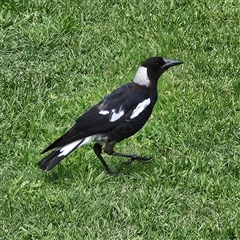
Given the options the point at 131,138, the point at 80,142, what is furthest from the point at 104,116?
the point at 131,138

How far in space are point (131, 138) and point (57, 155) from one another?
1.01 meters

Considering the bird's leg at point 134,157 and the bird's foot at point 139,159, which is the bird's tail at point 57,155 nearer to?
the bird's leg at point 134,157

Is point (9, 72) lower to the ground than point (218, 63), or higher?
higher

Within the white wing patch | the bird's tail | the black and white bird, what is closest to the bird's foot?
the black and white bird

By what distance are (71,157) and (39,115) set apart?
0.86 metres

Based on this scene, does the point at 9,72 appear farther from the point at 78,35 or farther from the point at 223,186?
the point at 223,186

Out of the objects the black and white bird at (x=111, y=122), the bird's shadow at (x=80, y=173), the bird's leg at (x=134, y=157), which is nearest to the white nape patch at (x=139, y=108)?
A: the black and white bird at (x=111, y=122)

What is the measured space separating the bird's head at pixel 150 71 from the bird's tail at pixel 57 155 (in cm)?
73

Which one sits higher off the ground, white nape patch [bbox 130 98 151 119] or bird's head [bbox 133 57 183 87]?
bird's head [bbox 133 57 183 87]

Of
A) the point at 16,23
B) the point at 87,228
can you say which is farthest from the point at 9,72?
the point at 87,228

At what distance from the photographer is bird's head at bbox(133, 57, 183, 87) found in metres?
6.18

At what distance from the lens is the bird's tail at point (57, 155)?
575 cm

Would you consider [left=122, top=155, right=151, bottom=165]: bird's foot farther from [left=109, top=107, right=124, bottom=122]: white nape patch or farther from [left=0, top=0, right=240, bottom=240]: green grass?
[left=109, top=107, right=124, bottom=122]: white nape patch

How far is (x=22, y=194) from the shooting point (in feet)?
18.7
